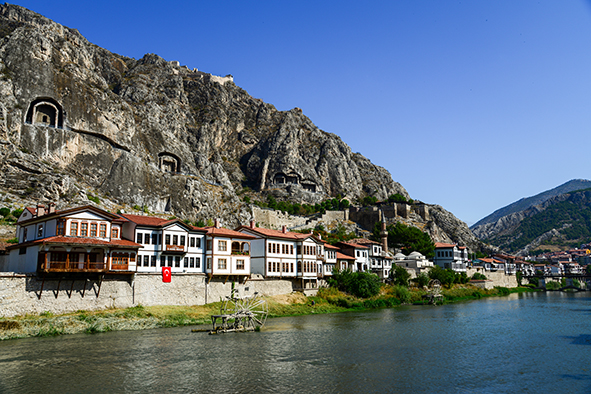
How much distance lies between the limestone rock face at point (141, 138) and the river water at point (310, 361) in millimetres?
53576

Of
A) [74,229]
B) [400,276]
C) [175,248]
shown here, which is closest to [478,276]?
[400,276]

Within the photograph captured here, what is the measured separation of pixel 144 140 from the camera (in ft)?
389

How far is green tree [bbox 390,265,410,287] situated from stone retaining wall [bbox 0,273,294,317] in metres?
36.1

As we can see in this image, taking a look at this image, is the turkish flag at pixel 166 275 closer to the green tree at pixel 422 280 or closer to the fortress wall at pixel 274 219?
the green tree at pixel 422 280

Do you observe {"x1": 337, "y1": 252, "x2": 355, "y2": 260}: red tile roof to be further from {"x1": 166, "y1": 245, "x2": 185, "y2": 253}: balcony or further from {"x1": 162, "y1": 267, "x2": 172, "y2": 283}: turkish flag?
{"x1": 162, "y1": 267, "x2": 172, "y2": 283}: turkish flag

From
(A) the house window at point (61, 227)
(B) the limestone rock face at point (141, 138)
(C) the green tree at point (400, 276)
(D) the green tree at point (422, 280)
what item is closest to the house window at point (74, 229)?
(A) the house window at point (61, 227)

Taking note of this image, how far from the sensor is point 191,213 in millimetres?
107375

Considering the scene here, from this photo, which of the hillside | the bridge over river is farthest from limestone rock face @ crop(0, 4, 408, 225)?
the bridge over river

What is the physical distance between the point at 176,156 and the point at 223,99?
57.8 metres

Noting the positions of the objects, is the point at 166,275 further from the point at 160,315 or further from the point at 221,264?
the point at 221,264

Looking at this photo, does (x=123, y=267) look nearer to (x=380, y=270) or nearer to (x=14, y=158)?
(x=14, y=158)

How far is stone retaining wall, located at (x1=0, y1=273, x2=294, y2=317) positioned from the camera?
38.7m

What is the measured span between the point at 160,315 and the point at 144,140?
82313mm

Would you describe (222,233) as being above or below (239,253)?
above
